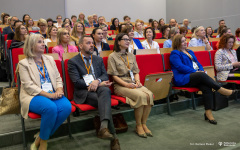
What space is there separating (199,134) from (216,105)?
0.70 metres

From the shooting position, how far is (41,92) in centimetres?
178

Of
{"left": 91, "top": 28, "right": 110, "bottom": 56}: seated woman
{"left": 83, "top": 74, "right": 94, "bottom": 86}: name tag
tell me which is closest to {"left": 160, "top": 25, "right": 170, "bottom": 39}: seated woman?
{"left": 91, "top": 28, "right": 110, "bottom": 56}: seated woman

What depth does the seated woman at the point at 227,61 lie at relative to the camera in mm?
3062

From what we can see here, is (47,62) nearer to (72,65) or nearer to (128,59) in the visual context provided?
(72,65)

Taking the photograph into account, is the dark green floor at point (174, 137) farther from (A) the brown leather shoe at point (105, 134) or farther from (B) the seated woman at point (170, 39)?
(B) the seated woman at point (170, 39)

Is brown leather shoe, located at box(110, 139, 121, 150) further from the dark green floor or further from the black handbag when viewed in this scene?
the black handbag

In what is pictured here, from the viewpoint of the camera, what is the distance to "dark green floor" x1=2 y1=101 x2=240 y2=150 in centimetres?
187

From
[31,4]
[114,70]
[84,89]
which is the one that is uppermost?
[31,4]

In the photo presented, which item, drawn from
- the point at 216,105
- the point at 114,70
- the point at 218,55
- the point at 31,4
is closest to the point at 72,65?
the point at 114,70

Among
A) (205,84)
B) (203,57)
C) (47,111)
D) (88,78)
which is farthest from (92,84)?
(203,57)

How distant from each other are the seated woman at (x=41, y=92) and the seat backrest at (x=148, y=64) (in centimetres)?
103

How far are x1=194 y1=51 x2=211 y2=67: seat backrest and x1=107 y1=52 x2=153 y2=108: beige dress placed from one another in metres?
1.20

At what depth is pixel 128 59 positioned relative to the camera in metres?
2.42

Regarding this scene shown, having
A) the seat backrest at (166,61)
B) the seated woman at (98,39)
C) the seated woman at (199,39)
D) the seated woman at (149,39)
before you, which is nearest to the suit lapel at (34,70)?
the seated woman at (98,39)
